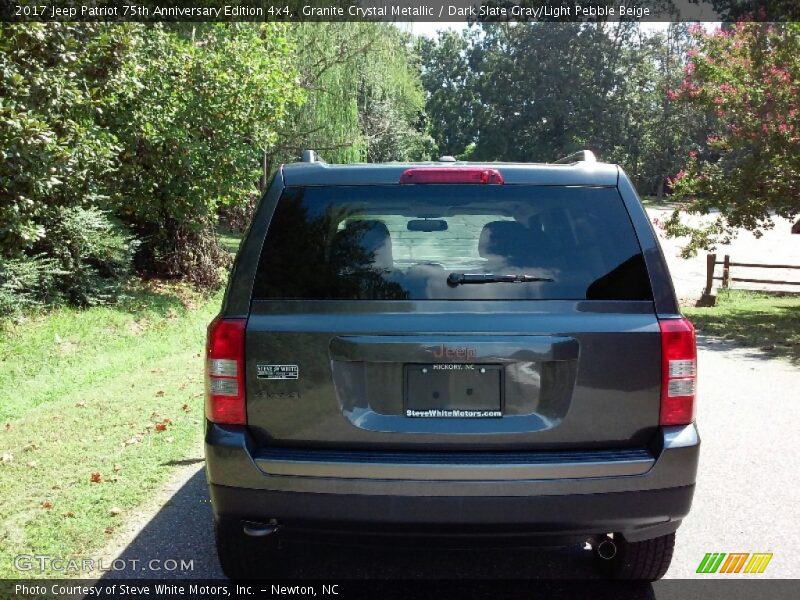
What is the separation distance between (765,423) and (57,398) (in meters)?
7.18

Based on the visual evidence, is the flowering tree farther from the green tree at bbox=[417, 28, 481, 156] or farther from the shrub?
the green tree at bbox=[417, 28, 481, 156]

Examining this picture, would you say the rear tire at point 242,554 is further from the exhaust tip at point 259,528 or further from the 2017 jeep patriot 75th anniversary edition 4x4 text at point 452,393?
the 2017 jeep patriot 75th anniversary edition 4x4 text at point 452,393

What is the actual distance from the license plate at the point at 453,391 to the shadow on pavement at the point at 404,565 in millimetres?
1038

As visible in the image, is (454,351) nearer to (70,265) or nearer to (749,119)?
(70,265)

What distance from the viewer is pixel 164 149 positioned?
16.3 metres

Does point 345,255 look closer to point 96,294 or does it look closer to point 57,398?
point 57,398

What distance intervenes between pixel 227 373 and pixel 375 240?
800mm

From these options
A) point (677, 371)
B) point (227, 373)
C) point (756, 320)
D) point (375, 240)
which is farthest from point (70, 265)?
point (756, 320)

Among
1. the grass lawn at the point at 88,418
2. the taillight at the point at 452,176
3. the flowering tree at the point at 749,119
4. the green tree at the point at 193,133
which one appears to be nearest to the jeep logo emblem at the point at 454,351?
the taillight at the point at 452,176

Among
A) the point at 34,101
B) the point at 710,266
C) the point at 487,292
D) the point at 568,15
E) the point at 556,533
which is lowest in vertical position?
the point at 710,266

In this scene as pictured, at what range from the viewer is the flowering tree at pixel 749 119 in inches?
607

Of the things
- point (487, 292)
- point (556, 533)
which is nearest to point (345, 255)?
point (487, 292)

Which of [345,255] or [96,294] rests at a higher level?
[345,255]

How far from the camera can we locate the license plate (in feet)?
11.0
